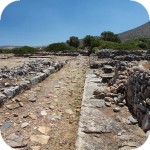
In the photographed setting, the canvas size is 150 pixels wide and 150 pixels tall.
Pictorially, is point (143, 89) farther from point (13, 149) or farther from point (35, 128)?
point (13, 149)

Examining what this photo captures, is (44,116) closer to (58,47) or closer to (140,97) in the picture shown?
(140,97)

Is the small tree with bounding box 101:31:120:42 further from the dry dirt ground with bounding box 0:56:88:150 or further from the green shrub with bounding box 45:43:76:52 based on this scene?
the dry dirt ground with bounding box 0:56:88:150

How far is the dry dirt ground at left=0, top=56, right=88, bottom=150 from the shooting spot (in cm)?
426

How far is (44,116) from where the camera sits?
5.37m

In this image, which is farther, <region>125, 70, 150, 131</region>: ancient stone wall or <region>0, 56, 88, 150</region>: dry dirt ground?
<region>125, 70, 150, 131</region>: ancient stone wall

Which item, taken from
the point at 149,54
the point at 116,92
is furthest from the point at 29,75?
the point at 149,54

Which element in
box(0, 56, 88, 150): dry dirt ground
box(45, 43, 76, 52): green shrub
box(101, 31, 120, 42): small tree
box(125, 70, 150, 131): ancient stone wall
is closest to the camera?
box(0, 56, 88, 150): dry dirt ground

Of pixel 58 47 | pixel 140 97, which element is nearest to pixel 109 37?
pixel 58 47

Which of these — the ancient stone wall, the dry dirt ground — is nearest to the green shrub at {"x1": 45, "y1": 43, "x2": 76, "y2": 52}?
the dry dirt ground

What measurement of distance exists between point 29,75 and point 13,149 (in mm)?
5486

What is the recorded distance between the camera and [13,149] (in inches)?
148

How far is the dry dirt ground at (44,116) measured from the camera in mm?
4258

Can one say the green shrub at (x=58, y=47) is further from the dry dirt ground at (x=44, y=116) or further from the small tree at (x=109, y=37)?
the dry dirt ground at (x=44, y=116)

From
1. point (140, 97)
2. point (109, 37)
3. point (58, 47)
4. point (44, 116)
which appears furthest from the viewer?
point (109, 37)
